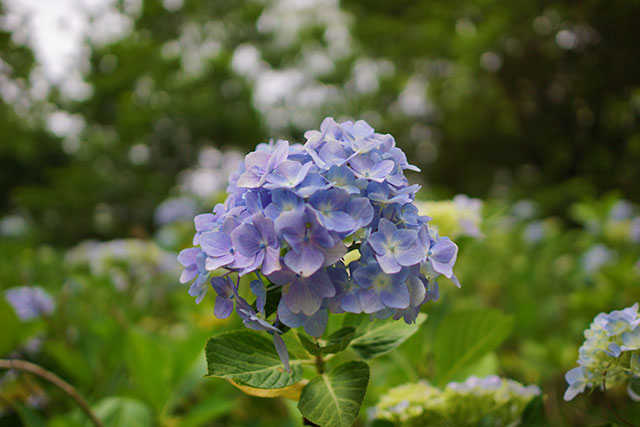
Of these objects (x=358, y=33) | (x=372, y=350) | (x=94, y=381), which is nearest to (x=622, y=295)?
(x=372, y=350)

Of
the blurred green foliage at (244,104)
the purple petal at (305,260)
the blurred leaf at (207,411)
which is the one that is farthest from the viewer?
the blurred green foliage at (244,104)

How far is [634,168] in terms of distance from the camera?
302cm

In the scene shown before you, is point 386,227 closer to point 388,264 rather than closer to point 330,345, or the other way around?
point 388,264

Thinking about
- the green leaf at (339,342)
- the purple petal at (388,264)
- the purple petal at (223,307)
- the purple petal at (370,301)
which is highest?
the purple petal at (388,264)

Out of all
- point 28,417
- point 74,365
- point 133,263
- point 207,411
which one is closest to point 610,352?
point 207,411

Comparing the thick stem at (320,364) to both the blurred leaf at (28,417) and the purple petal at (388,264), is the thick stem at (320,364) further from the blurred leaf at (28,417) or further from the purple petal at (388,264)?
the blurred leaf at (28,417)

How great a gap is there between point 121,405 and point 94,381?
0.38 meters

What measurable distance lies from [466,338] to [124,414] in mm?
674

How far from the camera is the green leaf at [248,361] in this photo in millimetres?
490

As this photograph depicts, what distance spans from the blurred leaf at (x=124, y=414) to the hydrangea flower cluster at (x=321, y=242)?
529 mm

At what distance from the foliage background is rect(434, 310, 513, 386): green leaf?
0.08 meters

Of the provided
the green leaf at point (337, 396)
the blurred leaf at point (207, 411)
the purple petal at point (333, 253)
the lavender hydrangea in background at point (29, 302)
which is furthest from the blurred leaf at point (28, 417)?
the purple petal at point (333, 253)

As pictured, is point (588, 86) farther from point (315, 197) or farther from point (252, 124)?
point (252, 124)

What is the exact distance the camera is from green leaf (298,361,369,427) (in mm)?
472
